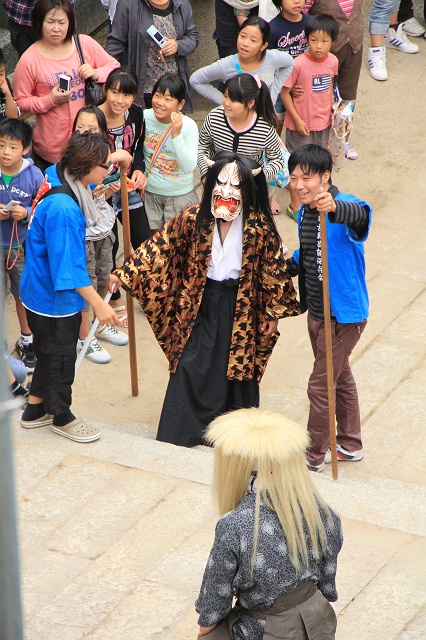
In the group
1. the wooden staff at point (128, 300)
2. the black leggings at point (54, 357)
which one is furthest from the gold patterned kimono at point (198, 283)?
the black leggings at point (54, 357)

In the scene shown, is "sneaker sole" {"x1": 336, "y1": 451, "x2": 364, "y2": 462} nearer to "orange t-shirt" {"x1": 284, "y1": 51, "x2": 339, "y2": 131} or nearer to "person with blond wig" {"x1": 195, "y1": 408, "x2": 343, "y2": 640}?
"person with blond wig" {"x1": 195, "y1": 408, "x2": 343, "y2": 640}

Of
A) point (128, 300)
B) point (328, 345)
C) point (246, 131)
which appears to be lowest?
point (128, 300)

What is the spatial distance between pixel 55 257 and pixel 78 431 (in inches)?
37.9

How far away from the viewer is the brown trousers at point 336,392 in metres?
5.01

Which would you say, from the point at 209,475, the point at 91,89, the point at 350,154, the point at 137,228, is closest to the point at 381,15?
the point at 350,154

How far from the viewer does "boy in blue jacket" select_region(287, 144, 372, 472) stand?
4.59 meters

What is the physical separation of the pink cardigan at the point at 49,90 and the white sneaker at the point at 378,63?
3750 mm

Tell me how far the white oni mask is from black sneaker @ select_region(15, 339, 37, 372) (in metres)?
1.80

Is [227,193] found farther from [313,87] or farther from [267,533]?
[313,87]

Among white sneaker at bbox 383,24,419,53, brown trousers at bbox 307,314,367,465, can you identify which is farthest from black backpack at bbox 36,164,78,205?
white sneaker at bbox 383,24,419,53

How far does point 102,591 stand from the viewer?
3.81 metres

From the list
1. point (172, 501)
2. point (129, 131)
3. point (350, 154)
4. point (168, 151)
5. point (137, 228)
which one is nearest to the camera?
point (172, 501)

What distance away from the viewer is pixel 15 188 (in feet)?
18.1

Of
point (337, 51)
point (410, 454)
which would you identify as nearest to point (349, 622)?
point (410, 454)
